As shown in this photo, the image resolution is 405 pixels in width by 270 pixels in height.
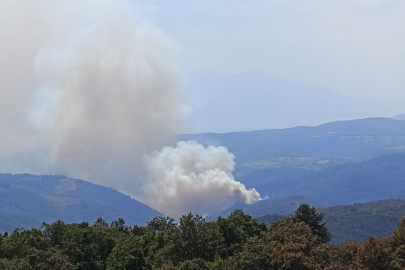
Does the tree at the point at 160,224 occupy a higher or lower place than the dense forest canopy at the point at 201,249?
higher

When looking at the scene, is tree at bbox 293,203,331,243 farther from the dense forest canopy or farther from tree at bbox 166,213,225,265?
tree at bbox 166,213,225,265

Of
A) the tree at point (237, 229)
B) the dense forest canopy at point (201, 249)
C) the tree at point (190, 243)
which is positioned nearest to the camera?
the dense forest canopy at point (201, 249)

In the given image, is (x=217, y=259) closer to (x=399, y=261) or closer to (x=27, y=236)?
(x=399, y=261)

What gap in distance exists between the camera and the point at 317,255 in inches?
1975

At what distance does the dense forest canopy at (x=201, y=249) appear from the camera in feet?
165

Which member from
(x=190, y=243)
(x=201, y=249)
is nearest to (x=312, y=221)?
(x=201, y=249)

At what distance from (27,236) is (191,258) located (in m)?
19.7

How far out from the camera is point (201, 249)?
59.6 m

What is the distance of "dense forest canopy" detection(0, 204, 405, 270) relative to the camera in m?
50.3

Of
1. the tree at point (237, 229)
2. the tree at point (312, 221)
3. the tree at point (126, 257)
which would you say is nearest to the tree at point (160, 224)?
the tree at point (312, 221)

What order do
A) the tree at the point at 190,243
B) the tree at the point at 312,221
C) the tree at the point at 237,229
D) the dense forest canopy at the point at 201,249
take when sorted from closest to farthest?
1. the dense forest canopy at the point at 201,249
2. the tree at the point at 190,243
3. the tree at the point at 237,229
4. the tree at the point at 312,221

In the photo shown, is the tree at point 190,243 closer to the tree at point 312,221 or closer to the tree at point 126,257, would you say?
the tree at point 126,257

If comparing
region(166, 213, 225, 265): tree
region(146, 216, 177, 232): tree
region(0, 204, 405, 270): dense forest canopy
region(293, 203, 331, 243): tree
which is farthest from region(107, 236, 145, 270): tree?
region(293, 203, 331, 243): tree

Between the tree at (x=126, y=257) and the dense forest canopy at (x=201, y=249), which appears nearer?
the dense forest canopy at (x=201, y=249)
